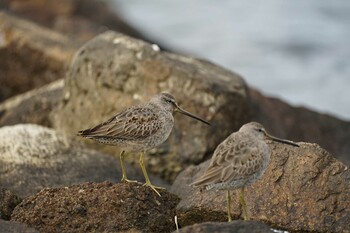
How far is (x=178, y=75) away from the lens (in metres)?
10.6

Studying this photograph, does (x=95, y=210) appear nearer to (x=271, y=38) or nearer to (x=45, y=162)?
(x=45, y=162)

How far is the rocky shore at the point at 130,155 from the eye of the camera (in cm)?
722

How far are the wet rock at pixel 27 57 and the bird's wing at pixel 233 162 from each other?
25.4ft

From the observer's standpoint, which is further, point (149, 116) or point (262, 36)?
point (262, 36)

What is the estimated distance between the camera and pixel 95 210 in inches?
279

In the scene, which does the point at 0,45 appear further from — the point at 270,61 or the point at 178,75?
the point at 270,61

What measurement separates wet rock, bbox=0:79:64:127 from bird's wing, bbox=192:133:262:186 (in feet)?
17.4

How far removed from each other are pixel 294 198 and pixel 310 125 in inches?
250

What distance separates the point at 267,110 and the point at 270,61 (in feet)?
23.7

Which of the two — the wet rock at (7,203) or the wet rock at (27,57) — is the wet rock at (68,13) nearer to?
the wet rock at (27,57)

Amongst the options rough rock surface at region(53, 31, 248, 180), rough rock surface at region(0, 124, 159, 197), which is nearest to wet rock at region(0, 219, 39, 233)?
rough rock surface at region(0, 124, 159, 197)

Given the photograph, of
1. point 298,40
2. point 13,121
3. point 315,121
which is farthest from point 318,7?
point 13,121

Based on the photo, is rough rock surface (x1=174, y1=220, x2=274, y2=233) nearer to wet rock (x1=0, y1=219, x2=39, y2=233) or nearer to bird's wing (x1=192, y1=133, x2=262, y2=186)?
bird's wing (x1=192, y1=133, x2=262, y2=186)

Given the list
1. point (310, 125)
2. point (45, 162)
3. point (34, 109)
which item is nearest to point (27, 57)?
point (34, 109)
